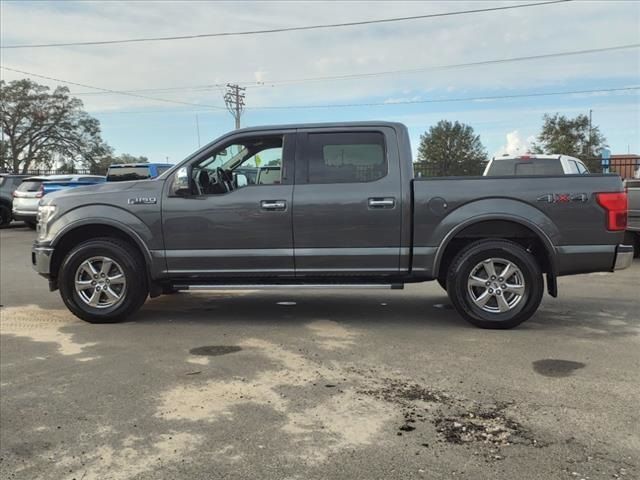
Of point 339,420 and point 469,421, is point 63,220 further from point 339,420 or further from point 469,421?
point 469,421

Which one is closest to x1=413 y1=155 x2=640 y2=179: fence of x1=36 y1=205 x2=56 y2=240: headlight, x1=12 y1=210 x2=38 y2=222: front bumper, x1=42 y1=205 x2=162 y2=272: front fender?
x1=12 y1=210 x2=38 y2=222: front bumper

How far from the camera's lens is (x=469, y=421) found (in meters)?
3.70

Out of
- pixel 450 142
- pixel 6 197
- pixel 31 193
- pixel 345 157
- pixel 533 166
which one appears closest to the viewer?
pixel 345 157

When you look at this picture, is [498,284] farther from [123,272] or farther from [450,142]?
[450,142]

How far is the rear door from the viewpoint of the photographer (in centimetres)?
589

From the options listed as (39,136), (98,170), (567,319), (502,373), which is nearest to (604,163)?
(567,319)

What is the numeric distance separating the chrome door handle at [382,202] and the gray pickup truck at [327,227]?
22 mm

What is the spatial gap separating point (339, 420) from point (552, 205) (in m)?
3.23

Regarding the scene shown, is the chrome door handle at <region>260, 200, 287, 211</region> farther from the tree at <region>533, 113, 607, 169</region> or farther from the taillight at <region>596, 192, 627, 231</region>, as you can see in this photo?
the tree at <region>533, 113, 607, 169</region>

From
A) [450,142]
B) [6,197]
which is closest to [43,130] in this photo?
[6,197]

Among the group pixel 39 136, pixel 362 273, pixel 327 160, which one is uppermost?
pixel 39 136

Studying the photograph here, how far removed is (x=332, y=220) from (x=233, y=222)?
1.01 meters

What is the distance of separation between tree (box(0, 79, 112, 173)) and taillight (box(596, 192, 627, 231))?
53895mm

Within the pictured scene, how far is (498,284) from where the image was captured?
5.84 meters
